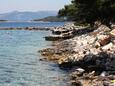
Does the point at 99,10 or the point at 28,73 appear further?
the point at 99,10

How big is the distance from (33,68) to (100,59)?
723cm

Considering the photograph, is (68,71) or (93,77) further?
(68,71)

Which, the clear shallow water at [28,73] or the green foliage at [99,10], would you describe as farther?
the green foliage at [99,10]

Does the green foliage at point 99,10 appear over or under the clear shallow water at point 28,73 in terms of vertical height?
over

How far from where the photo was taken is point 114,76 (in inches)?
1139

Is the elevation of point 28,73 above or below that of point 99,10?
below

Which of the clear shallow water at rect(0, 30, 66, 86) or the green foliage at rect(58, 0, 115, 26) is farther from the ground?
the green foliage at rect(58, 0, 115, 26)

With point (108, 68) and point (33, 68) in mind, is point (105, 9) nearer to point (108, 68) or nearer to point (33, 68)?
point (108, 68)

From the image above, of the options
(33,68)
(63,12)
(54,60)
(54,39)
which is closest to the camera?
(33,68)

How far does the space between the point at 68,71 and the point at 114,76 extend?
285 inches

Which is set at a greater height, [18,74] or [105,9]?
[105,9]

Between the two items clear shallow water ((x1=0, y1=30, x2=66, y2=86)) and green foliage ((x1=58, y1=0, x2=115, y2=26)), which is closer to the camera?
clear shallow water ((x1=0, y1=30, x2=66, y2=86))

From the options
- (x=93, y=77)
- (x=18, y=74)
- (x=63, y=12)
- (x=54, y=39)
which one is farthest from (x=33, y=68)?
(x=63, y=12)

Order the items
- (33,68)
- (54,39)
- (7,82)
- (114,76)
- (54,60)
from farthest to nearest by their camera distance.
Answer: (54,39) → (54,60) → (33,68) → (7,82) → (114,76)
